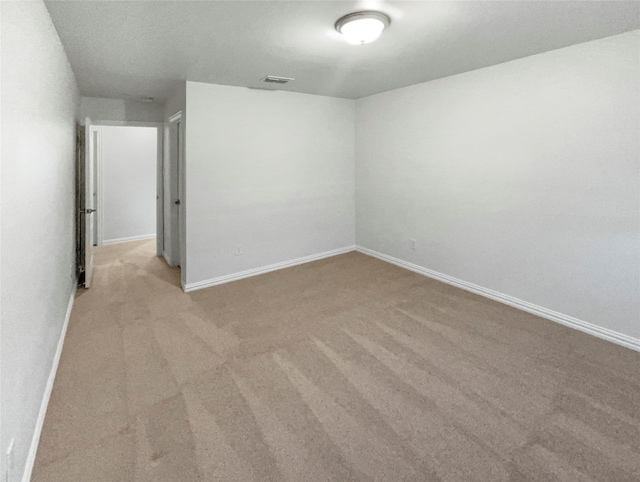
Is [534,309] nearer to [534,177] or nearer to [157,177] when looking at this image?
[534,177]

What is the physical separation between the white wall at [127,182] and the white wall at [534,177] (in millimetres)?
4569

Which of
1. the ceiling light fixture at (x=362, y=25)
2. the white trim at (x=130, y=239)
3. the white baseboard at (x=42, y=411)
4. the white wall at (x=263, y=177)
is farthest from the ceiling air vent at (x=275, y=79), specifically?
the white trim at (x=130, y=239)

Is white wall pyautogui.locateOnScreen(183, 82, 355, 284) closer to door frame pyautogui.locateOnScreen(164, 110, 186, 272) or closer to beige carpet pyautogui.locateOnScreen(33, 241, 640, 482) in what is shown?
door frame pyautogui.locateOnScreen(164, 110, 186, 272)

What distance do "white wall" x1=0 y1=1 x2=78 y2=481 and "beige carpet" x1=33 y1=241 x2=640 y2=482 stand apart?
1.23ft

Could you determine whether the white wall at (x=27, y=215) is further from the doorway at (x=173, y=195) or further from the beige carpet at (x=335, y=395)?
the doorway at (x=173, y=195)

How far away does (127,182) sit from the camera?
6473mm

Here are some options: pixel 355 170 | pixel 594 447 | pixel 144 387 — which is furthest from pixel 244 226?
pixel 594 447

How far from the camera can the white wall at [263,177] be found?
400cm

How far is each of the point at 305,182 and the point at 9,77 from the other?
3.69 m

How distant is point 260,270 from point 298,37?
2.86m

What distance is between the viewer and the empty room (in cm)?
174

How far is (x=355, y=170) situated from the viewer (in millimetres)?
5477

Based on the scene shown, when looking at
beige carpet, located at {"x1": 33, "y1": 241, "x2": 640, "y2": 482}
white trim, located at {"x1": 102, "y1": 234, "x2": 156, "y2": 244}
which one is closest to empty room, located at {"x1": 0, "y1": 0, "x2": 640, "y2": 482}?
beige carpet, located at {"x1": 33, "y1": 241, "x2": 640, "y2": 482}

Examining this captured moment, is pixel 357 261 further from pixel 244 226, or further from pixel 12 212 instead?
pixel 12 212
